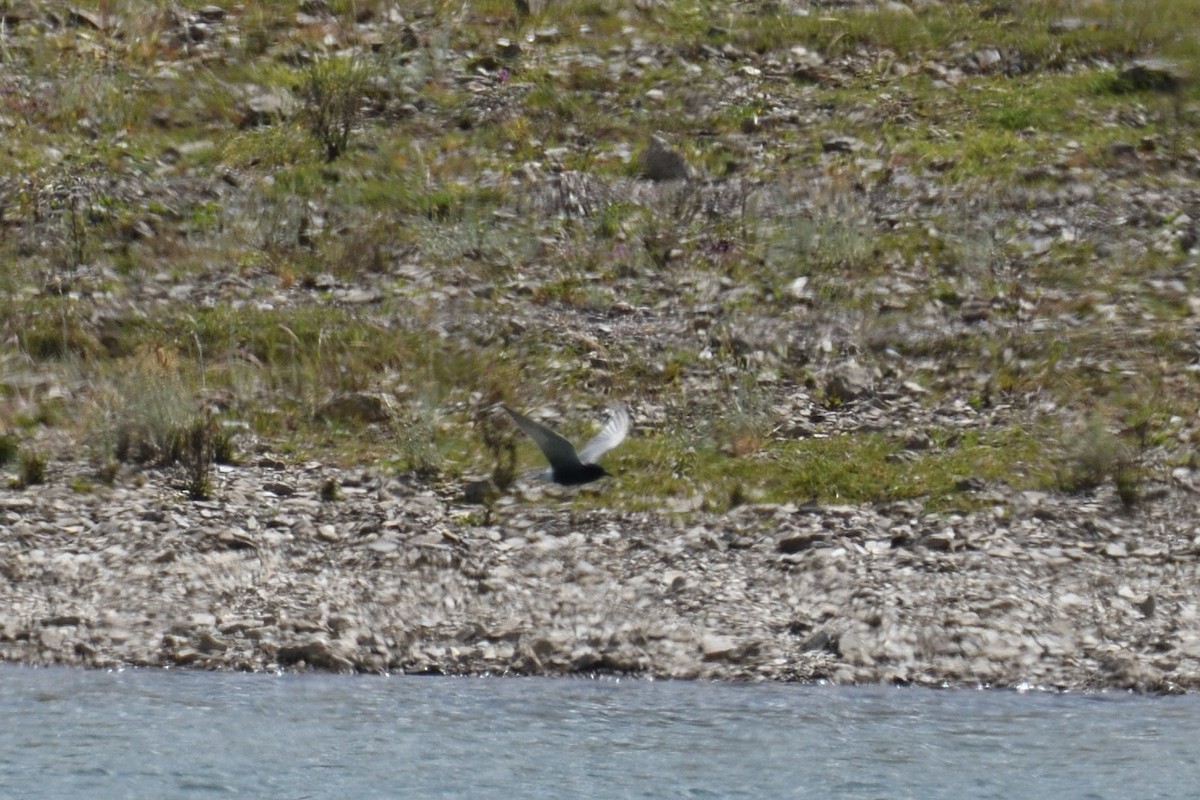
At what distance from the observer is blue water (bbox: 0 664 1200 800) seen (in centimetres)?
700

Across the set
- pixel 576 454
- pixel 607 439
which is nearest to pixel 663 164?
pixel 607 439

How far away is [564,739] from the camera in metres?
7.71

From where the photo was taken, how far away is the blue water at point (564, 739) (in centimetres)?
700

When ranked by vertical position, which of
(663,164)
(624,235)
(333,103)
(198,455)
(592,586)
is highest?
(333,103)

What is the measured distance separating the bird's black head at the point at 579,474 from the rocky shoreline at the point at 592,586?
1.35 feet

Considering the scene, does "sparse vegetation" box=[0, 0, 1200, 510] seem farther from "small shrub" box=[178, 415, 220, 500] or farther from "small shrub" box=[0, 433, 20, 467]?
"small shrub" box=[0, 433, 20, 467]

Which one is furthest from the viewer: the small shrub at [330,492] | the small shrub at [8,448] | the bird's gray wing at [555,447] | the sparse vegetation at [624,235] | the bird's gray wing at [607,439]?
the sparse vegetation at [624,235]

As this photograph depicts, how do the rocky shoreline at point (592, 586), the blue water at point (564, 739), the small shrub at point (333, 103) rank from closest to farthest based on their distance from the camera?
the blue water at point (564, 739) < the rocky shoreline at point (592, 586) < the small shrub at point (333, 103)

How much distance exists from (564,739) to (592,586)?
2.28 m

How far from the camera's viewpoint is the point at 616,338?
504 inches

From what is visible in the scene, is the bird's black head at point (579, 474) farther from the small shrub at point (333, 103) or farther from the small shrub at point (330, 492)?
the small shrub at point (333, 103)

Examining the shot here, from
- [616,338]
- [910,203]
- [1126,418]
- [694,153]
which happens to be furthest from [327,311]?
[1126,418]

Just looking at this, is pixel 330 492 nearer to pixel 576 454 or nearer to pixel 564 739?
pixel 576 454

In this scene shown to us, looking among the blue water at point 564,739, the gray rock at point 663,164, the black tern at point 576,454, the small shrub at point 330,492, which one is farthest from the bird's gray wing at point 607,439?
the gray rock at point 663,164
